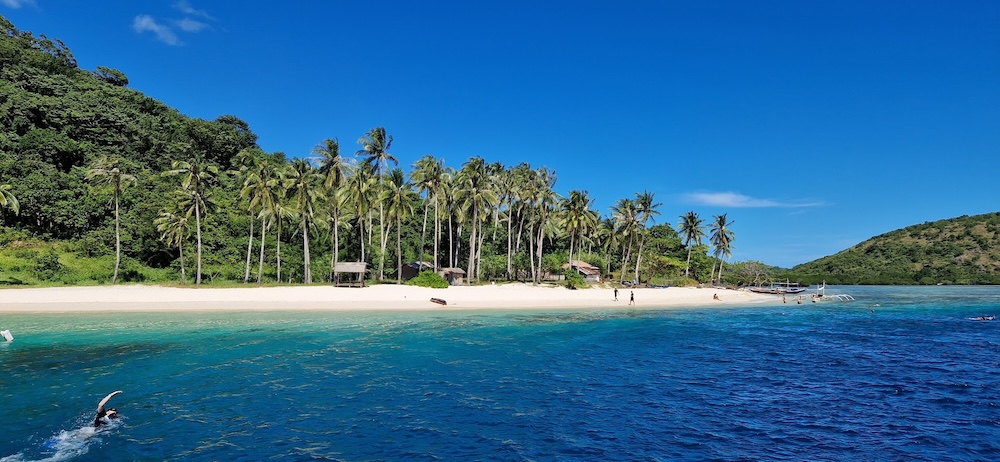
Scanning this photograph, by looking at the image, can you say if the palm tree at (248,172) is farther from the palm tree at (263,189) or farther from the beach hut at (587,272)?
the beach hut at (587,272)

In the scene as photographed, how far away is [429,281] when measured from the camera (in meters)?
54.3

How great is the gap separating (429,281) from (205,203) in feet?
81.8

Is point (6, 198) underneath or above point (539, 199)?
underneath

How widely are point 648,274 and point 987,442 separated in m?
78.3

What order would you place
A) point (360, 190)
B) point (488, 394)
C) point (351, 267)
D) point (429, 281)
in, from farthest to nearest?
point (429, 281) < point (360, 190) < point (351, 267) < point (488, 394)

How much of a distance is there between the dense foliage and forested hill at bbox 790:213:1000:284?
82.6 meters

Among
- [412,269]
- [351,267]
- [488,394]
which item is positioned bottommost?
[488,394]

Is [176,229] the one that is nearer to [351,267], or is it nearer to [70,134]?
[351,267]

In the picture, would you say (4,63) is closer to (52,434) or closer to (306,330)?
(306,330)

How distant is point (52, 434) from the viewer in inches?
475

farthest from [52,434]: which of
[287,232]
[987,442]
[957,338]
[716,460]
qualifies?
[287,232]

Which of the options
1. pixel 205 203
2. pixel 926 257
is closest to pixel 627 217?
pixel 205 203

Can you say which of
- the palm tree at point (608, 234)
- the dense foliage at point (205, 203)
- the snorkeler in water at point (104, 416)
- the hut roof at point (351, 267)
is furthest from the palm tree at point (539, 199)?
the snorkeler in water at point (104, 416)

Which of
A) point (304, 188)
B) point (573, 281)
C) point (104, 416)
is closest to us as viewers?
point (104, 416)
